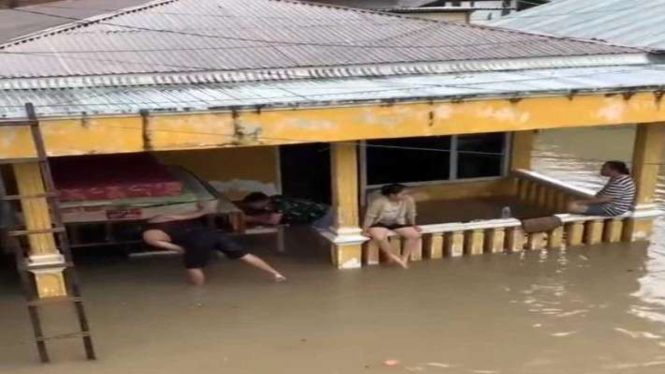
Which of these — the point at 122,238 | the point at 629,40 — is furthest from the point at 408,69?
the point at 629,40

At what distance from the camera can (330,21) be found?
1006cm

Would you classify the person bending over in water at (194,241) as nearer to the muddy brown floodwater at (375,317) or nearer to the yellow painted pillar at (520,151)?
the muddy brown floodwater at (375,317)

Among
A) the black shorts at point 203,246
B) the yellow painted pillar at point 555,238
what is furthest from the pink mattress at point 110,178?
the yellow painted pillar at point 555,238

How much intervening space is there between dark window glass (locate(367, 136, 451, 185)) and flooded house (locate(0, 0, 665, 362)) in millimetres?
24

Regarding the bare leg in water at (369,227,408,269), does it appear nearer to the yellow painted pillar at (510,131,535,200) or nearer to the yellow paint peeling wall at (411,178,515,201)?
the yellow paint peeling wall at (411,178,515,201)

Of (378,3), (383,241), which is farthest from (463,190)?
(378,3)

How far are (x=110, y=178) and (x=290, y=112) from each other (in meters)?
2.31

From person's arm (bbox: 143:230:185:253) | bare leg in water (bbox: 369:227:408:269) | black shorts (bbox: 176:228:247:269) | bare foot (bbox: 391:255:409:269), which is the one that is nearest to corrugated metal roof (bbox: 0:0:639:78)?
person's arm (bbox: 143:230:185:253)

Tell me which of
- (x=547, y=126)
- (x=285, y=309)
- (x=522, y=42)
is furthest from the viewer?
(x=522, y=42)

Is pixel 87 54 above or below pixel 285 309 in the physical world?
above

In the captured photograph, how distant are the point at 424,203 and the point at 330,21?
3.16 m

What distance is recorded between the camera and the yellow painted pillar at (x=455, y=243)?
8805 millimetres

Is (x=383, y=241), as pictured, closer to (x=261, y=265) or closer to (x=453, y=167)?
(x=261, y=265)

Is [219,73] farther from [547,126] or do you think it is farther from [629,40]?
[629,40]
